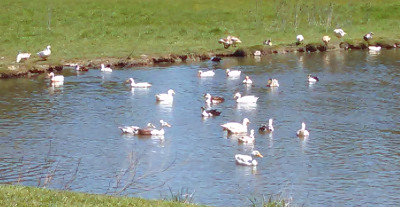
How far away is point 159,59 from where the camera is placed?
139 feet

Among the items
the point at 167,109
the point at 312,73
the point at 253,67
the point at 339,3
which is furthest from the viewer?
the point at 339,3

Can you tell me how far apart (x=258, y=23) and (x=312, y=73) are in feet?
53.2

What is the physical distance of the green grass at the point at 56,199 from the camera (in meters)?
13.2

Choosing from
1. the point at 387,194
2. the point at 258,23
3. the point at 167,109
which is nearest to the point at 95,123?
the point at 167,109

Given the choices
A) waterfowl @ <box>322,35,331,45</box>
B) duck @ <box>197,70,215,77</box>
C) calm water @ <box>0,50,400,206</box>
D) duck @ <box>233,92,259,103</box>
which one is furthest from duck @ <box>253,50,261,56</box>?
duck @ <box>233,92,259,103</box>

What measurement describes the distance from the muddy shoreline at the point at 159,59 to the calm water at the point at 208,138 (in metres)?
1.23

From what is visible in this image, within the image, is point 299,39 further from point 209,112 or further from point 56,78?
point 209,112

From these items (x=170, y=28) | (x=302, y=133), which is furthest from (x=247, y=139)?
(x=170, y=28)

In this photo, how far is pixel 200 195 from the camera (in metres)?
19.0

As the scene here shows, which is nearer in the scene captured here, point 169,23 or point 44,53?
point 44,53

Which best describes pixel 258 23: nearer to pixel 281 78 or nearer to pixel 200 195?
pixel 281 78

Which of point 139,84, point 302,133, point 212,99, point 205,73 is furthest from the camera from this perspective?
point 205,73

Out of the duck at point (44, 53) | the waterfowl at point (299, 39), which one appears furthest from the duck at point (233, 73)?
the waterfowl at point (299, 39)

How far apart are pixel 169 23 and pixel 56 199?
39359 mm
